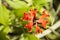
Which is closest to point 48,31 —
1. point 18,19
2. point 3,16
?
point 18,19

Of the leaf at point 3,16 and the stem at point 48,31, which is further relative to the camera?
the stem at point 48,31

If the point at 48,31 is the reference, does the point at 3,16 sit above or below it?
above

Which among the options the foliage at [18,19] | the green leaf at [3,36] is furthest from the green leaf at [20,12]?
the green leaf at [3,36]

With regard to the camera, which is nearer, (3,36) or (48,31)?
(3,36)

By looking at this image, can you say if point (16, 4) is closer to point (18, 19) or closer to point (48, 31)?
point (18, 19)

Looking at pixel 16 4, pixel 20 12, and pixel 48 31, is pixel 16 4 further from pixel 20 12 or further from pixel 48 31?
pixel 48 31

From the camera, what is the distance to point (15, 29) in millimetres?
1035

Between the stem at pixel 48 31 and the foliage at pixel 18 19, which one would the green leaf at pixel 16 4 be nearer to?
the foliage at pixel 18 19

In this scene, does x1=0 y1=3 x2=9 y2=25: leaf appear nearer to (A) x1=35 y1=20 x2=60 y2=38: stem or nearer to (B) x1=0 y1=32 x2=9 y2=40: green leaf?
(B) x1=0 y1=32 x2=9 y2=40: green leaf

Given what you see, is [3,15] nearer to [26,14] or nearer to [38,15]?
[26,14]

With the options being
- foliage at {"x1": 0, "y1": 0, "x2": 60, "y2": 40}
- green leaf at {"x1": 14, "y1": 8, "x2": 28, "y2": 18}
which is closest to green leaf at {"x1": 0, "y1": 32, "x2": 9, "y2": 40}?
foliage at {"x1": 0, "y1": 0, "x2": 60, "y2": 40}

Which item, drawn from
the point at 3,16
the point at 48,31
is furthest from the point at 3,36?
the point at 48,31

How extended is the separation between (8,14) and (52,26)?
1.04 feet

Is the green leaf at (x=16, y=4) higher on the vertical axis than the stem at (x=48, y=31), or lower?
higher
